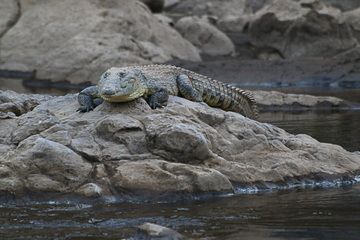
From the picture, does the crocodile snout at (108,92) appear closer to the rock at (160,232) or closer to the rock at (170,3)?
the rock at (160,232)

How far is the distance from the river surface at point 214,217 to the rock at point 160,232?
11 centimetres

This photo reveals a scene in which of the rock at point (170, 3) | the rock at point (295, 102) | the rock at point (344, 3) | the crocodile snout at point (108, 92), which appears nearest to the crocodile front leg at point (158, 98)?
the crocodile snout at point (108, 92)

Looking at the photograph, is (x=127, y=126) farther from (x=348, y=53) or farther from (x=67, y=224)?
(x=348, y=53)

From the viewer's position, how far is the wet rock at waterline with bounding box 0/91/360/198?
25.8 ft

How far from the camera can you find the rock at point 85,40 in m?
24.1

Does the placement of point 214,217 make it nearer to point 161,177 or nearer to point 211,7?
point 161,177

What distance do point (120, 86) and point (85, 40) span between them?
16.7 meters

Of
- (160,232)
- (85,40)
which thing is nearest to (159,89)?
(160,232)

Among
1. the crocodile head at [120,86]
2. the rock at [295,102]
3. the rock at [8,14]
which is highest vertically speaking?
the rock at [8,14]

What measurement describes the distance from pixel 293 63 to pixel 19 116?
56.6 feet

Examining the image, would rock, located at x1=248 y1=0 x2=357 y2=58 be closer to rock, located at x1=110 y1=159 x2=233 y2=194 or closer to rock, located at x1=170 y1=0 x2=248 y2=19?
rock, located at x1=170 y1=0 x2=248 y2=19

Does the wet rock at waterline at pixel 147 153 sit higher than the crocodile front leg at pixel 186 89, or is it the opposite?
the crocodile front leg at pixel 186 89

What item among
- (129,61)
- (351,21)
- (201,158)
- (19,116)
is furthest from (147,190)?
(351,21)

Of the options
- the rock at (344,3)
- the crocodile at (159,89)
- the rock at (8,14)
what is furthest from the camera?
the rock at (344,3)
